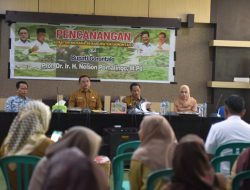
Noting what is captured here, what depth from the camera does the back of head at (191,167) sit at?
2146mm

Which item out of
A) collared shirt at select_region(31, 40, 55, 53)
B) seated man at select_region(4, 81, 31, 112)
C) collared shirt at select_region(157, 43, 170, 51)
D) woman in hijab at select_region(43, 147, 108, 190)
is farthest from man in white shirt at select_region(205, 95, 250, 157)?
collared shirt at select_region(31, 40, 55, 53)

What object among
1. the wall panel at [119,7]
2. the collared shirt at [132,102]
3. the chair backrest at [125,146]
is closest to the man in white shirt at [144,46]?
the wall panel at [119,7]

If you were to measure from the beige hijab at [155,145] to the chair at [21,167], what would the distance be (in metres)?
0.66

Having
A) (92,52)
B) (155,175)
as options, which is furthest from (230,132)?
(92,52)

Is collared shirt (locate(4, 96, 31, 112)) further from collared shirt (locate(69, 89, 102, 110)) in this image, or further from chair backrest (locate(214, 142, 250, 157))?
chair backrest (locate(214, 142, 250, 157))

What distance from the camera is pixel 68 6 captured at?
7.71 meters

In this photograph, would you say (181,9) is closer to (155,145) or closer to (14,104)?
(14,104)

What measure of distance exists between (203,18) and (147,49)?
1119 millimetres

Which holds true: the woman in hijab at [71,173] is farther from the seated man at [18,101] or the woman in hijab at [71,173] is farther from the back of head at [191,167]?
the seated man at [18,101]

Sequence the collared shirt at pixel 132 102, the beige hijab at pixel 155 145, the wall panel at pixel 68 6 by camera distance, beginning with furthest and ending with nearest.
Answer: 1. the wall panel at pixel 68 6
2. the collared shirt at pixel 132 102
3. the beige hijab at pixel 155 145

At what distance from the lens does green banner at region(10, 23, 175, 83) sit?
7738mm

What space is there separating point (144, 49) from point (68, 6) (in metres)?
1.49

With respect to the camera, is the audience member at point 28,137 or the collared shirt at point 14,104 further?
the collared shirt at point 14,104

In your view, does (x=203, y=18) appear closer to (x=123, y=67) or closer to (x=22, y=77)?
(x=123, y=67)
